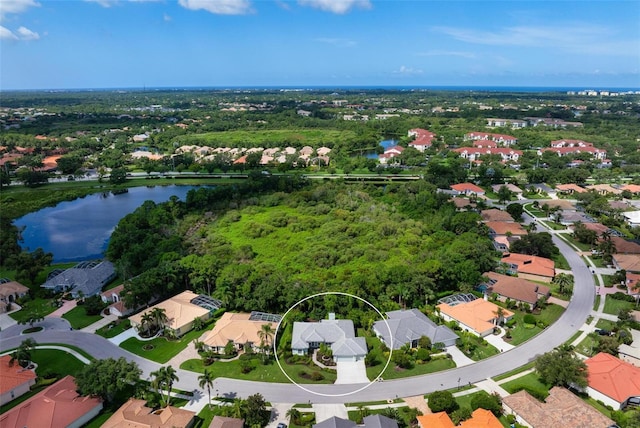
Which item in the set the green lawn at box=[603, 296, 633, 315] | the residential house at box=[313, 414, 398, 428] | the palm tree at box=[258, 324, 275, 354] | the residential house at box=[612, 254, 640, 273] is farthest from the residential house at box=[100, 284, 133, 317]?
the residential house at box=[612, 254, 640, 273]

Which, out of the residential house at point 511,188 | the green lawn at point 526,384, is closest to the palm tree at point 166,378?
the green lawn at point 526,384

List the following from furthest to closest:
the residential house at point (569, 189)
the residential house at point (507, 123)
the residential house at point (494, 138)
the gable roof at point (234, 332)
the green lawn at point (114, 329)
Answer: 1. the residential house at point (507, 123)
2. the residential house at point (494, 138)
3. the residential house at point (569, 189)
4. the green lawn at point (114, 329)
5. the gable roof at point (234, 332)

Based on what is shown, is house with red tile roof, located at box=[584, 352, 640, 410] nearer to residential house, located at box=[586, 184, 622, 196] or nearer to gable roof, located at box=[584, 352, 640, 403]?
gable roof, located at box=[584, 352, 640, 403]

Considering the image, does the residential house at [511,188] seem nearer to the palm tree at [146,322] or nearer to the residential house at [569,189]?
the residential house at [569,189]

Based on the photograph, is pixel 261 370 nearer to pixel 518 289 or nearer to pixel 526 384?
pixel 526 384

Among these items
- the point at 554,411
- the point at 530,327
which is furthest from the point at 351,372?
the point at 530,327

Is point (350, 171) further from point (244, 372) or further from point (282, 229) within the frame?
point (244, 372)
